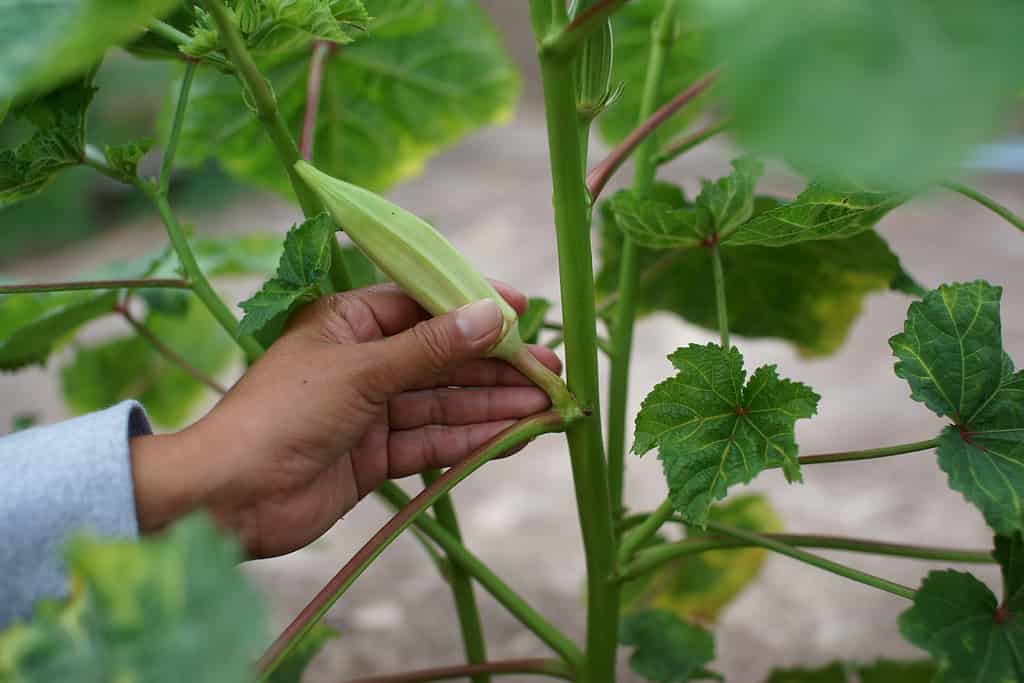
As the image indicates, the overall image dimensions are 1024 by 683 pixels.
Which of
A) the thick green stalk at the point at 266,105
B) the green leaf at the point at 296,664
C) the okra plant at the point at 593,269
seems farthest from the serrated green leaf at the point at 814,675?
the thick green stalk at the point at 266,105

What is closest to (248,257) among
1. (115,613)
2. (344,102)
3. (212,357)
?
(344,102)

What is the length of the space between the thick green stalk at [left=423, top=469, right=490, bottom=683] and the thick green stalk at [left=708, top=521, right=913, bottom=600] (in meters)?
0.18

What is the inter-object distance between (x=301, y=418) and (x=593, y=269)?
0.84 ft

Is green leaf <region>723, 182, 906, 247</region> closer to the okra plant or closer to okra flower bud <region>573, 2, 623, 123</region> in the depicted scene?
the okra plant

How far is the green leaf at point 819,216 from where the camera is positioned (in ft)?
1.61

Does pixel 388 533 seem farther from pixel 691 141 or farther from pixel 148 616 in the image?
pixel 691 141

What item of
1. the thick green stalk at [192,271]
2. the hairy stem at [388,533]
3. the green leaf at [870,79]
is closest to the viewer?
the green leaf at [870,79]

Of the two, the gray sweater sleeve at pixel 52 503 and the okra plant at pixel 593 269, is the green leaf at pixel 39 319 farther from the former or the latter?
the gray sweater sleeve at pixel 52 503

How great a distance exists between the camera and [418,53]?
2.93 feet

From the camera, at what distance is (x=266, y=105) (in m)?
0.49

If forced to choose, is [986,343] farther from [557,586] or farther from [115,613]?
[557,586]

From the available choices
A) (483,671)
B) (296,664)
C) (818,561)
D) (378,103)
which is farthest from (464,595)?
(378,103)

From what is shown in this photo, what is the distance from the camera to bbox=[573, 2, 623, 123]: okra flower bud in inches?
19.5

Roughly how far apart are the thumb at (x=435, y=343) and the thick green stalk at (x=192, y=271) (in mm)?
80
